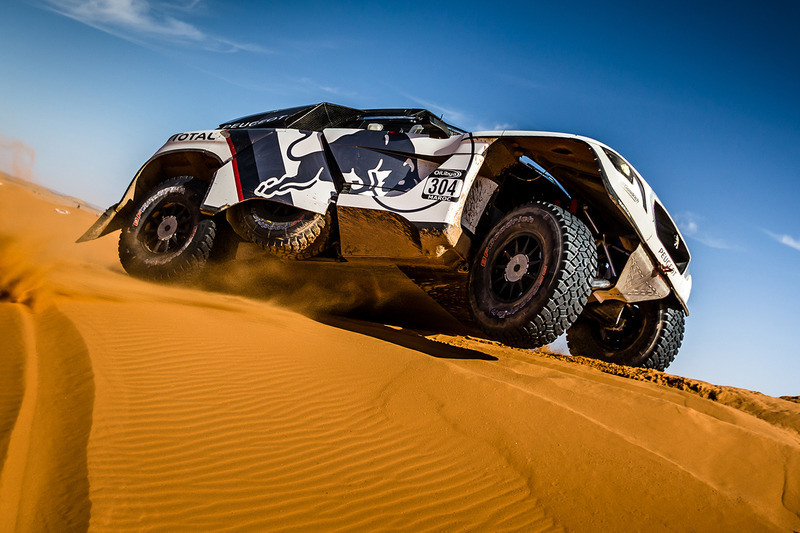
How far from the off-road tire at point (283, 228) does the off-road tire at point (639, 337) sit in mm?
2842

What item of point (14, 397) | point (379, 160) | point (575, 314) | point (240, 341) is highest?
point (379, 160)

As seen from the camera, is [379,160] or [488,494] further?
[379,160]

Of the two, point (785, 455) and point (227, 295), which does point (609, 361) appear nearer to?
point (785, 455)

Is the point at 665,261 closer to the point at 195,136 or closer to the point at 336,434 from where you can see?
the point at 336,434

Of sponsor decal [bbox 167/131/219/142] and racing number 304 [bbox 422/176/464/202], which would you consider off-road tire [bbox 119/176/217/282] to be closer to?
sponsor decal [bbox 167/131/219/142]

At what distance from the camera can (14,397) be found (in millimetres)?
Result: 2770

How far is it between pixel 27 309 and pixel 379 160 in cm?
313

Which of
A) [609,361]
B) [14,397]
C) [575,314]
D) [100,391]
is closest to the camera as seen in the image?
[14,397]

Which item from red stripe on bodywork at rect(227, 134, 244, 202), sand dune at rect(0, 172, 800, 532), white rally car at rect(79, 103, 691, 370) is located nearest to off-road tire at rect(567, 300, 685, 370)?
white rally car at rect(79, 103, 691, 370)

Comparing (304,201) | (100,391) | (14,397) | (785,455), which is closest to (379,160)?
(304,201)

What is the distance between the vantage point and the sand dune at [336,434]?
227 cm

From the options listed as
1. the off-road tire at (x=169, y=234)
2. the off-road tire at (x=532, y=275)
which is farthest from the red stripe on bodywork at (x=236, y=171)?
the off-road tire at (x=532, y=275)

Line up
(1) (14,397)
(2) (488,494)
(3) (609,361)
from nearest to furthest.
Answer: (2) (488,494)
(1) (14,397)
(3) (609,361)

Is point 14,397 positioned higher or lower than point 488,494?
lower
